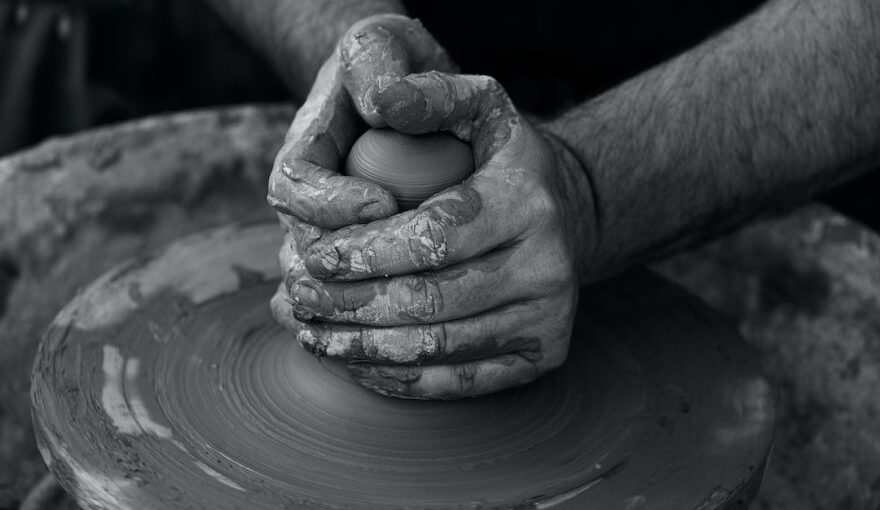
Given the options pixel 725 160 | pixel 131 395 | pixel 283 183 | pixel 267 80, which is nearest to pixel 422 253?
pixel 283 183

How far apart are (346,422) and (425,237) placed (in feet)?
1.05

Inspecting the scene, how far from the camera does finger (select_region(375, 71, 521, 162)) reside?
140 centimetres

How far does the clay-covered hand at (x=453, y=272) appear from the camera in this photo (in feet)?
4.52

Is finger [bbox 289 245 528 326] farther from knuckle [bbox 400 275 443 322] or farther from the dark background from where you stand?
the dark background

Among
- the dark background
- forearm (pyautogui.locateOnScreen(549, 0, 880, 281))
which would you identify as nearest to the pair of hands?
forearm (pyautogui.locateOnScreen(549, 0, 880, 281))

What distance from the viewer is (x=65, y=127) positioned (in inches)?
122

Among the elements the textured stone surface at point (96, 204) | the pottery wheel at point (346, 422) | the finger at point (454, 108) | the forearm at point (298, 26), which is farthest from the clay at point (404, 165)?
the textured stone surface at point (96, 204)

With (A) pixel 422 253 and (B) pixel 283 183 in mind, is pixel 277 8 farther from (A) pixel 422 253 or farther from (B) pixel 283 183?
(A) pixel 422 253

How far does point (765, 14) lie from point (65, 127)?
2009mm

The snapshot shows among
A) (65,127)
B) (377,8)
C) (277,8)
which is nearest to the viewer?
(377,8)

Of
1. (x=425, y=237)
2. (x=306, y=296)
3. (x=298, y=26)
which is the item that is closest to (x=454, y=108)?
(x=425, y=237)

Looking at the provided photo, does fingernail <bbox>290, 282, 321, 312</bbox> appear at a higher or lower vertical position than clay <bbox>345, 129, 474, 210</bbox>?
lower

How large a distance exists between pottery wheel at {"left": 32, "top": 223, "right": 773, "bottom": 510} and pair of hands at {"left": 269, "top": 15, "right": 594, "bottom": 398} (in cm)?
7

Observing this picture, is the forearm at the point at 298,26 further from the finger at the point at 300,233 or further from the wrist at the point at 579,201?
the finger at the point at 300,233
